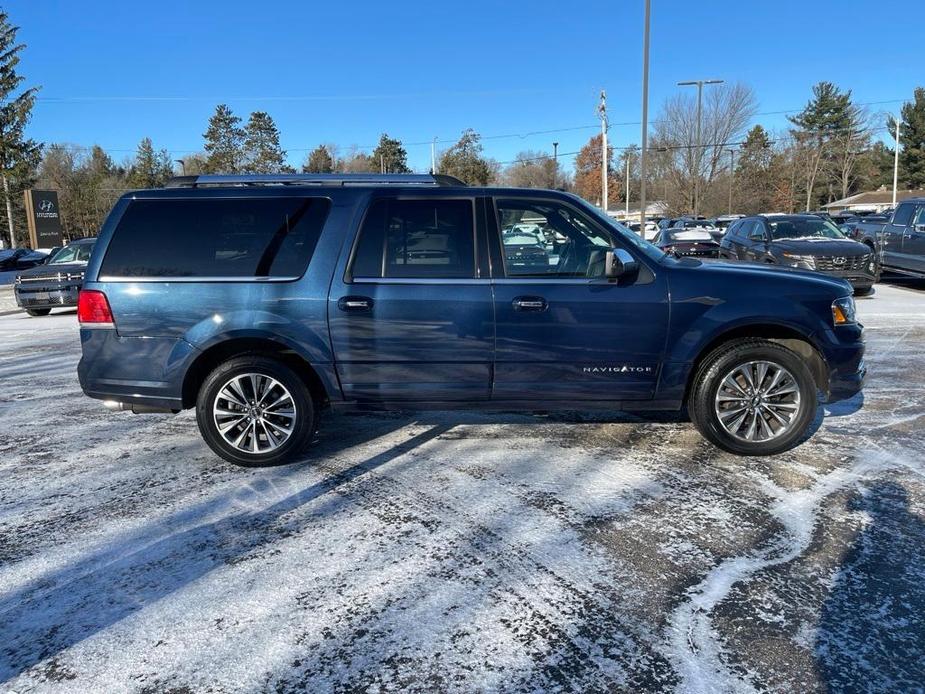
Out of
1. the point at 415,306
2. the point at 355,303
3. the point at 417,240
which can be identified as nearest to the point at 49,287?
the point at 355,303

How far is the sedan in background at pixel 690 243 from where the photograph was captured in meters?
18.1

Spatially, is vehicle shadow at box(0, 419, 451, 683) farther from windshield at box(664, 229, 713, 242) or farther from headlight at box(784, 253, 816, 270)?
windshield at box(664, 229, 713, 242)

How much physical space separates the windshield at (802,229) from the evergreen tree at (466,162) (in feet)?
119

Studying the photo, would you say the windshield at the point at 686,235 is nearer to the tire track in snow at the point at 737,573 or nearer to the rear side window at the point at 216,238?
the tire track in snow at the point at 737,573

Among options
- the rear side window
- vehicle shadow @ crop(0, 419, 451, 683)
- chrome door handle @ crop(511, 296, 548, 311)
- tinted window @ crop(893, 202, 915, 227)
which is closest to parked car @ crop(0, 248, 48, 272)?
the rear side window

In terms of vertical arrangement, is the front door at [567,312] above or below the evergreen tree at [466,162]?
below

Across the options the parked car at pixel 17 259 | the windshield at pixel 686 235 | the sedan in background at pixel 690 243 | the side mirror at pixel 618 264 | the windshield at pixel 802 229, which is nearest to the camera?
the side mirror at pixel 618 264

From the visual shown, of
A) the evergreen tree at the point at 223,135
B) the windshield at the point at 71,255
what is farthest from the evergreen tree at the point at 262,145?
the windshield at the point at 71,255

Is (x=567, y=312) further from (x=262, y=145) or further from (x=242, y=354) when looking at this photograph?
(x=262, y=145)

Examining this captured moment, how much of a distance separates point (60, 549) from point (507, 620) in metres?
2.48

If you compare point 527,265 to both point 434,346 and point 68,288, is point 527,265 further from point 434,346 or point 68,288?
point 68,288

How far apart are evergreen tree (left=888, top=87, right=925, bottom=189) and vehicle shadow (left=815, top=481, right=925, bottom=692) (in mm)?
84162

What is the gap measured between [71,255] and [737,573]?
53.9ft

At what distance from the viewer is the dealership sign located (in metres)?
27.9
